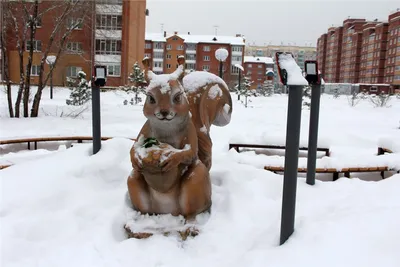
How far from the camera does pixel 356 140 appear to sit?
966 cm

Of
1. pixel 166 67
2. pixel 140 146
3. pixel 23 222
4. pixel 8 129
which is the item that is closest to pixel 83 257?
pixel 23 222

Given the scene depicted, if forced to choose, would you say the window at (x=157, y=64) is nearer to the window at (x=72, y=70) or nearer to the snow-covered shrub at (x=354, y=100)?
the window at (x=72, y=70)

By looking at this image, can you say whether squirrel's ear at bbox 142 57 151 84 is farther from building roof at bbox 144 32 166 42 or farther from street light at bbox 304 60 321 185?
building roof at bbox 144 32 166 42

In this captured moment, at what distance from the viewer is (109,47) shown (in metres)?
31.9

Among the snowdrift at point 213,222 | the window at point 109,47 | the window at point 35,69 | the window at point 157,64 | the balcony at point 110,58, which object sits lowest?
the snowdrift at point 213,222

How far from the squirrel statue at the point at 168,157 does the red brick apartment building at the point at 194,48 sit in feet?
164

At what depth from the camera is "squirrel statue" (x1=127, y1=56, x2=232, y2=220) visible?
10.1ft

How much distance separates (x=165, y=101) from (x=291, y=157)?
1.10 meters

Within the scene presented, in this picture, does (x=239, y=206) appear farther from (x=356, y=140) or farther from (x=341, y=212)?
(x=356, y=140)

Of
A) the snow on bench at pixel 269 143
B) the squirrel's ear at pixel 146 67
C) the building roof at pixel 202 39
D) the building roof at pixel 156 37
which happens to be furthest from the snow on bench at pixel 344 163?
the building roof at pixel 156 37

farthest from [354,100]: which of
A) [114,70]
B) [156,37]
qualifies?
[156,37]

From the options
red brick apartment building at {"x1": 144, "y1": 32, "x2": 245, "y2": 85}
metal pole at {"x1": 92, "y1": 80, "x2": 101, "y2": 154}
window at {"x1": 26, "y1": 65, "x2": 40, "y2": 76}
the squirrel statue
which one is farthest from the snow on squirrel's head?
red brick apartment building at {"x1": 144, "y1": 32, "x2": 245, "y2": 85}

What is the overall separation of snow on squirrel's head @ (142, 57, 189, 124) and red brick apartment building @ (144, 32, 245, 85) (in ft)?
164

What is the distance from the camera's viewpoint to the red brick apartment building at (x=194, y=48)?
175 ft
